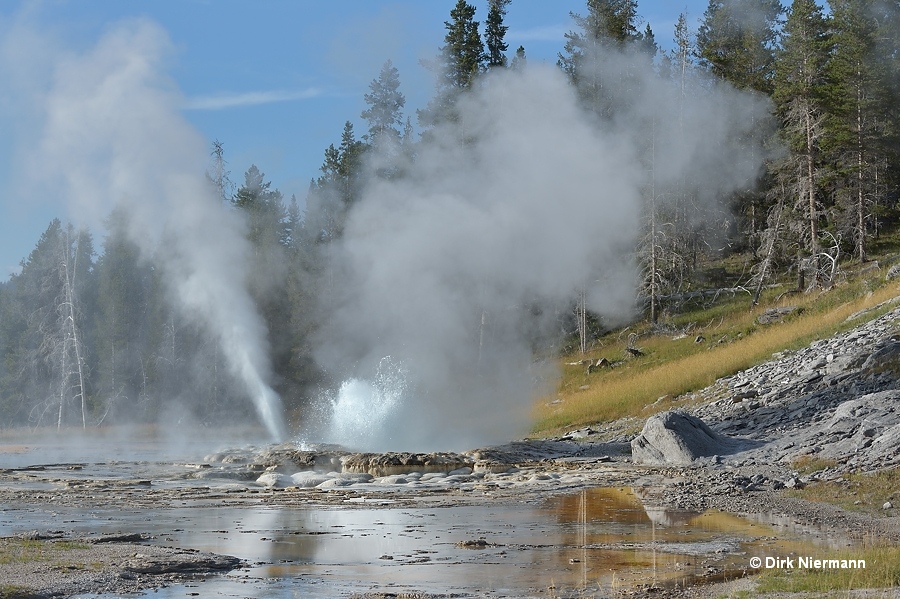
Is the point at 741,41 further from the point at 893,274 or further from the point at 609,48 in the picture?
the point at 893,274

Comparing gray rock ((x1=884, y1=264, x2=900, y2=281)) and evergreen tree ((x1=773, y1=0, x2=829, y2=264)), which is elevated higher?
evergreen tree ((x1=773, y1=0, x2=829, y2=264))

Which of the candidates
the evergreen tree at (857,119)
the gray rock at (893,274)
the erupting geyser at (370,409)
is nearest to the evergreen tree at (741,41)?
the evergreen tree at (857,119)

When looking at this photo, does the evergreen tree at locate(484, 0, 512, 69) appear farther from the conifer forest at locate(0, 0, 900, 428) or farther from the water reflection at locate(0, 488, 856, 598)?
the water reflection at locate(0, 488, 856, 598)

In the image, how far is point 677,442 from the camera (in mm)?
23109

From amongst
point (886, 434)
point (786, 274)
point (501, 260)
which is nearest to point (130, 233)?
point (501, 260)

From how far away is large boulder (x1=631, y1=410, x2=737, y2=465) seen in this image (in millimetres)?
23000

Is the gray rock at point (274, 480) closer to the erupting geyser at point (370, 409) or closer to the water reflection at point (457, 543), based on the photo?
the water reflection at point (457, 543)

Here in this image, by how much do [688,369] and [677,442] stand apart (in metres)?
10.8

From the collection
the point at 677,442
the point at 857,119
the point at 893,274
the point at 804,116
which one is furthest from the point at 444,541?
the point at 857,119

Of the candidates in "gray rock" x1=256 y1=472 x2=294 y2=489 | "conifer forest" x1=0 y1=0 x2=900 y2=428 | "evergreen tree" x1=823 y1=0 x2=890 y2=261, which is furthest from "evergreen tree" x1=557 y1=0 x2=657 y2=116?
"gray rock" x1=256 y1=472 x2=294 y2=489

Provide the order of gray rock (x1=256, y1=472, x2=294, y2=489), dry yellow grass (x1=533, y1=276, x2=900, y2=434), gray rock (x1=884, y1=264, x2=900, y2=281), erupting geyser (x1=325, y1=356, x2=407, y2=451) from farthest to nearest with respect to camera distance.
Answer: gray rock (x1=884, y1=264, x2=900, y2=281), erupting geyser (x1=325, y1=356, x2=407, y2=451), dry yellow grass (x1=533, y1=276, x2=900, y2=434), gray rock (x1=256, y1=472, x2=294, y2=489)

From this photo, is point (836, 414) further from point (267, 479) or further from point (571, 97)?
point (571, 97)

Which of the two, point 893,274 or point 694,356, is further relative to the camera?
point 694,356

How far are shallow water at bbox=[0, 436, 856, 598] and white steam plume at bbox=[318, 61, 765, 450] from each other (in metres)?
13.1
